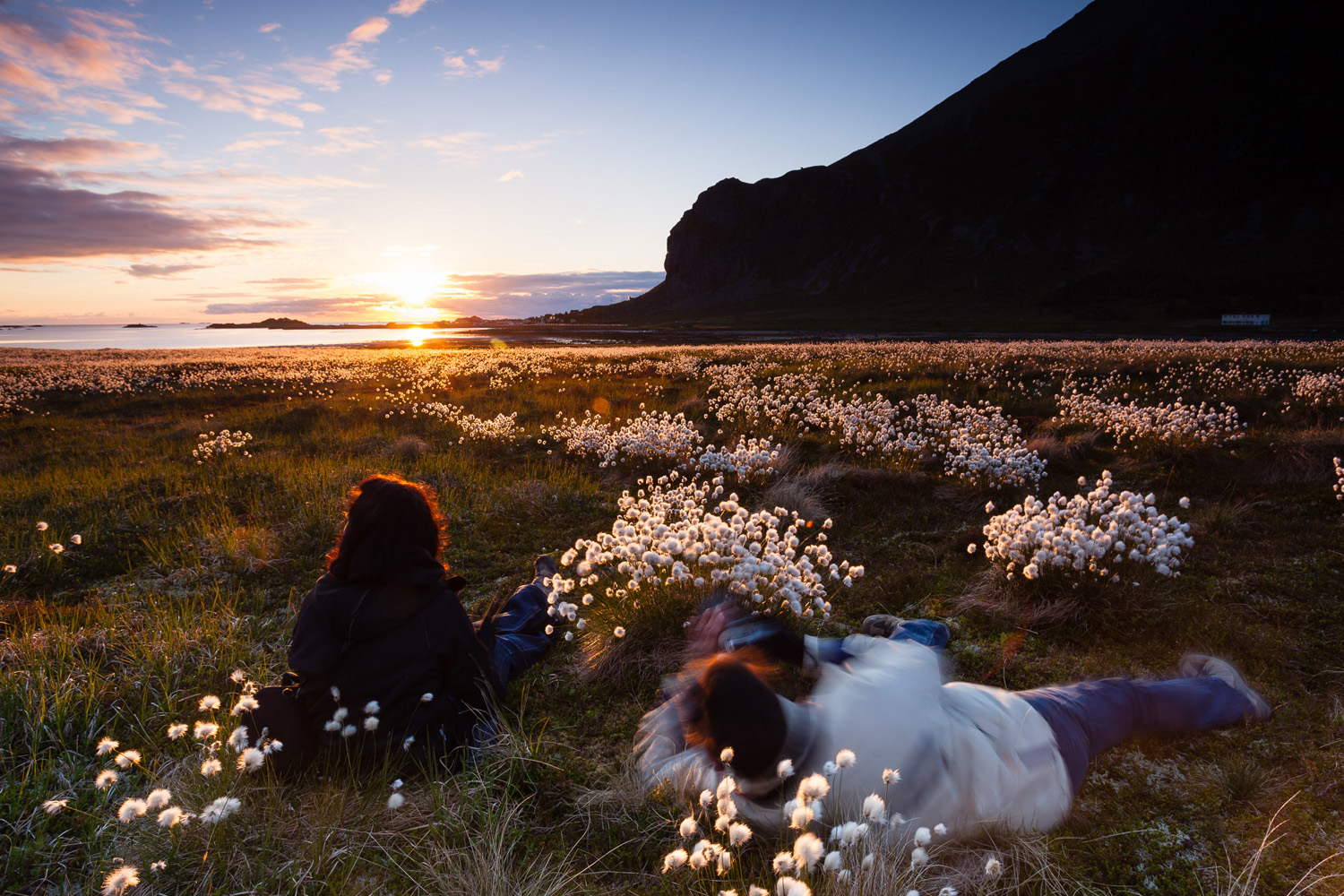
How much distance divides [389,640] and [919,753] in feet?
8.45

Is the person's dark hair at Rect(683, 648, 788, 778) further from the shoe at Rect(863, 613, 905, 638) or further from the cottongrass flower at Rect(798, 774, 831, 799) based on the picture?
the shoe at Rect(863, 613, 905, 638)

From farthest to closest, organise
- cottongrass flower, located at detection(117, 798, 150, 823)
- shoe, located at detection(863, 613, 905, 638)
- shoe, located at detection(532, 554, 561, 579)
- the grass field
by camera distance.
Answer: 1. shoe, located at detection(532, 554, 561, 579)
2. shoe, located at detection(863, 613, 905, 638)
3. the grass field
4. cottongrass flower, located at detection(117, 798, 150, 823)

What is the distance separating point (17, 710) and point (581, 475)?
6.55 meters

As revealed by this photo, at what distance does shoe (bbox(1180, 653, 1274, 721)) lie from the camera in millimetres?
3359

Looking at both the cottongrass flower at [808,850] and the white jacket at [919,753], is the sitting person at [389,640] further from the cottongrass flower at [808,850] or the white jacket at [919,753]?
the cottongrass flower at [808,850]

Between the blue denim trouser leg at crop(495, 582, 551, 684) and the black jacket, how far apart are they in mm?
625

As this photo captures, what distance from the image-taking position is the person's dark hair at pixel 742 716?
206 cm

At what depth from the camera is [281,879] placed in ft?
7.50

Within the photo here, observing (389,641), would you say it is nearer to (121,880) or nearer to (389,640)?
(389,640)

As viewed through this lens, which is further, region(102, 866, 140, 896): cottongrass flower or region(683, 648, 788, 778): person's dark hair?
region(683, 648, 788, 778): person's dark hair

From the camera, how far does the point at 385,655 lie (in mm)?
3068

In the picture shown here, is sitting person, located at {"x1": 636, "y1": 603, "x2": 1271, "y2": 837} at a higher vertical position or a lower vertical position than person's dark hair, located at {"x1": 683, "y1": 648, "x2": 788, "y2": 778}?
lower

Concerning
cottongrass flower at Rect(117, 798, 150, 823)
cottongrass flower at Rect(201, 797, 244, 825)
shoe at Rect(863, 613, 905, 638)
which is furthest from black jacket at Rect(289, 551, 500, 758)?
shoe at Rect(863, 613, 905, 638)

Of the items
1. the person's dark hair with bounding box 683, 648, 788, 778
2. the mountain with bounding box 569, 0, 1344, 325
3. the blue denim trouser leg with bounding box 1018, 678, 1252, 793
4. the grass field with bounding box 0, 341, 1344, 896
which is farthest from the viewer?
the mountain with bounding box 569, 0, 1344, 325
